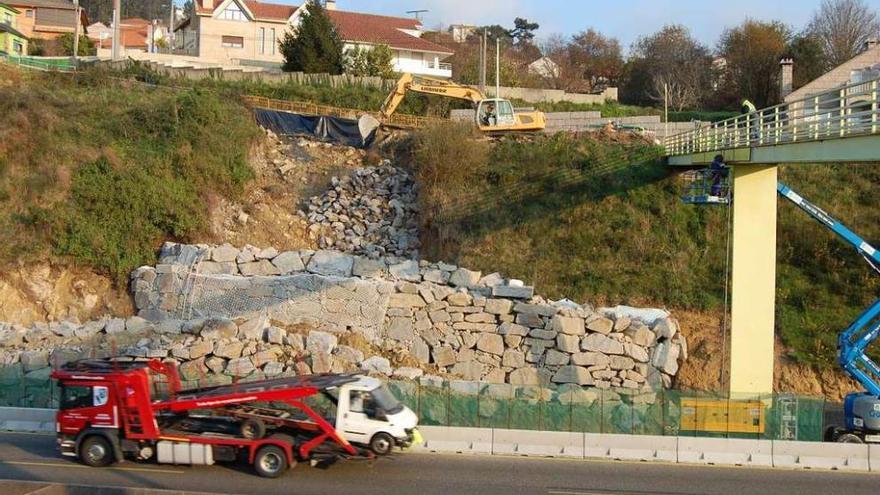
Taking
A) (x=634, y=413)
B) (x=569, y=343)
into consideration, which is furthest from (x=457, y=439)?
(x=569, y=343)

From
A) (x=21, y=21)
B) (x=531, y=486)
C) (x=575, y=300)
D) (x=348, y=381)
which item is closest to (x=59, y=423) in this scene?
(x=348, y=381)

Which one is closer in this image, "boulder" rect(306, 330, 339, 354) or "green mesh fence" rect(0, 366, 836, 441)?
"green mesh fence" rect(0, 366, 836, 441)

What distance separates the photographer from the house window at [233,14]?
211ft

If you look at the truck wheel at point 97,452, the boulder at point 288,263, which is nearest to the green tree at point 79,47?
the boulder at point 288,263

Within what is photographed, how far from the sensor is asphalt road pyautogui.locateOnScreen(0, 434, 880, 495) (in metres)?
16.2

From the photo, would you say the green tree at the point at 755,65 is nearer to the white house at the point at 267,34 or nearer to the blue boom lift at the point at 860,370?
the white house at the point at 267,34

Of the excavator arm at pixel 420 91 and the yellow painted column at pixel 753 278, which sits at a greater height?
the excavator arm at pixel 420 91

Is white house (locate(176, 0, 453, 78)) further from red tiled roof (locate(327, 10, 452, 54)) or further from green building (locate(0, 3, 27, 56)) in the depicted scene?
green building (locate(0, 3, 27, 56))

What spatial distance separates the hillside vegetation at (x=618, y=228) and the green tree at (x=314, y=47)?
752 inches

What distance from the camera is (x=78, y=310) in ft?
100.0

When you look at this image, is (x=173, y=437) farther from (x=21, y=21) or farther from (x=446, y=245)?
(x=21, y=21)

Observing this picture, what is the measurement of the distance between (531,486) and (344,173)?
21.9 metres

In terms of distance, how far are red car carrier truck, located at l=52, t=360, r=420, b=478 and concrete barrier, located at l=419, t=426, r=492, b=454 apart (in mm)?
1862

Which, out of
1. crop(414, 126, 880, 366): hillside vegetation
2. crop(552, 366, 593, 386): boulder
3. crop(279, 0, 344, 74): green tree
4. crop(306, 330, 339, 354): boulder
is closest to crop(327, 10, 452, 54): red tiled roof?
crop(279, 0, 344, 74): green tree
